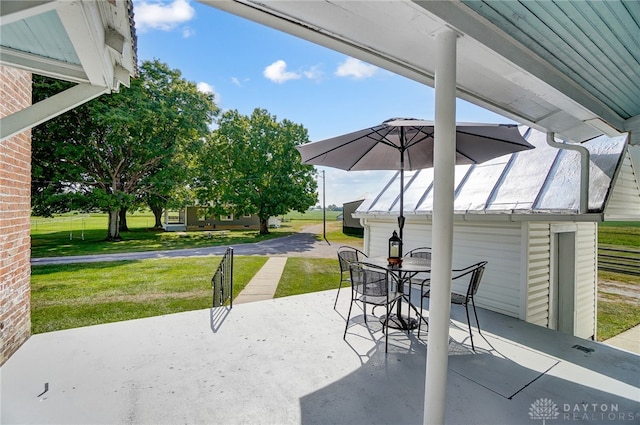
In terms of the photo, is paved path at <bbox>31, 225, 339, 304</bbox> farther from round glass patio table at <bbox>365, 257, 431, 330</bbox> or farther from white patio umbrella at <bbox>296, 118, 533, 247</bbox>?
white patio umbrella at <bbox>296, 118, 533, 247</bbox>

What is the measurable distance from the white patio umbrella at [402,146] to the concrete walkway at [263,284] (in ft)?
11.6

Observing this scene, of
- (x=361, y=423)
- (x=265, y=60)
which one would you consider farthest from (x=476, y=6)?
(x=265, y=60)

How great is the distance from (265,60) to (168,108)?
7537 mm

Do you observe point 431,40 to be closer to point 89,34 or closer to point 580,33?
point 580,33

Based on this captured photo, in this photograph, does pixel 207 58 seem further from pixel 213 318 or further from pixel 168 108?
pixel 168 108

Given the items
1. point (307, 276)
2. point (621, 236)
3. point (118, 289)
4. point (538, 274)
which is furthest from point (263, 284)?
point (621, 236)

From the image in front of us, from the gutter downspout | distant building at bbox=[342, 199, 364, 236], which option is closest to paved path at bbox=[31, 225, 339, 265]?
distant building at bbox=[342, 199, 364, 236]

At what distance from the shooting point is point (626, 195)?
160 inches

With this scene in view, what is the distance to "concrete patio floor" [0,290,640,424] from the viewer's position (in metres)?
2.13

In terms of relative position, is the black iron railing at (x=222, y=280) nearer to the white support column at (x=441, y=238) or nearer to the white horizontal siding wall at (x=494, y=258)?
the white support column at (x=441, y=238)

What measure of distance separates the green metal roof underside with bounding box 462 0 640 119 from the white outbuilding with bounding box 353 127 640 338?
4.82ft

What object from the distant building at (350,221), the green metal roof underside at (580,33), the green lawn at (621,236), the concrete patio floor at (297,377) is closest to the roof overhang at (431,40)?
the green metal roof underside at (580,33)

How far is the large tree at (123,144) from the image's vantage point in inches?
497

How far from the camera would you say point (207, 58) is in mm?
7484
